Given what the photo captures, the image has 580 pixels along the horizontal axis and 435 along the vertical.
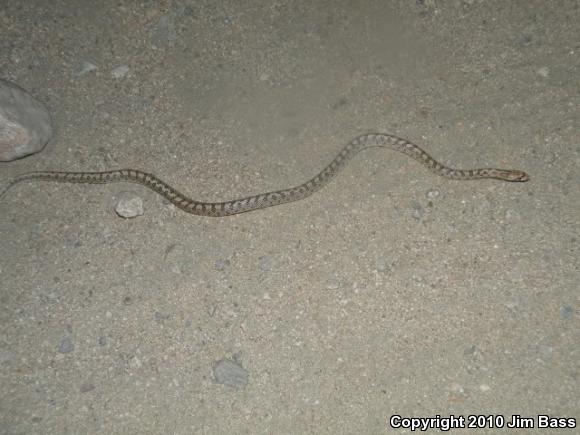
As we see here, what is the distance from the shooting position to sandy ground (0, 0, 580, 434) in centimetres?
584

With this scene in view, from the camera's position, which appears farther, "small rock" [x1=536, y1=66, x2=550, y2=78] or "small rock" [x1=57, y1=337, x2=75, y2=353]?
"small rock" [x1=536, y1=66, x2=550, y2=78]

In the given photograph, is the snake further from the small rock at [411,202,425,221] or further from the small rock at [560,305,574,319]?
the small rock at [560,305,574,319]

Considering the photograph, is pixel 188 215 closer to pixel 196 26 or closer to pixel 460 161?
pixel 196 26

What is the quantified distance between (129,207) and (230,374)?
314 centimetres

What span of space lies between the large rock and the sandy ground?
248mm

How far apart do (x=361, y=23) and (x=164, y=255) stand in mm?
5486

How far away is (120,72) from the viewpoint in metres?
7.96

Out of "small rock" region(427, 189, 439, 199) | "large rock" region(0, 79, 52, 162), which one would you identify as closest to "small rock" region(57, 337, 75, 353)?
"large rock" region(0, 79, 52, 162)

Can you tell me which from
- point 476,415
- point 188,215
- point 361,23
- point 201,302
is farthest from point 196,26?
point 476,415

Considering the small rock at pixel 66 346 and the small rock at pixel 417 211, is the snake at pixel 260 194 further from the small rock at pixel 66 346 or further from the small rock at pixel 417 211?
the small rock at pixel 66 346

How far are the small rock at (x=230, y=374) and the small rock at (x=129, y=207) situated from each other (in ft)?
9.25

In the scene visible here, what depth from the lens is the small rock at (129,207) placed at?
23.4ft

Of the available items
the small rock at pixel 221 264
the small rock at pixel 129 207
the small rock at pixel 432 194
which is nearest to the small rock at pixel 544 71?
the small rock at pixel 432 194

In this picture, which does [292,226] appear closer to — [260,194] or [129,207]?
[260,194]
